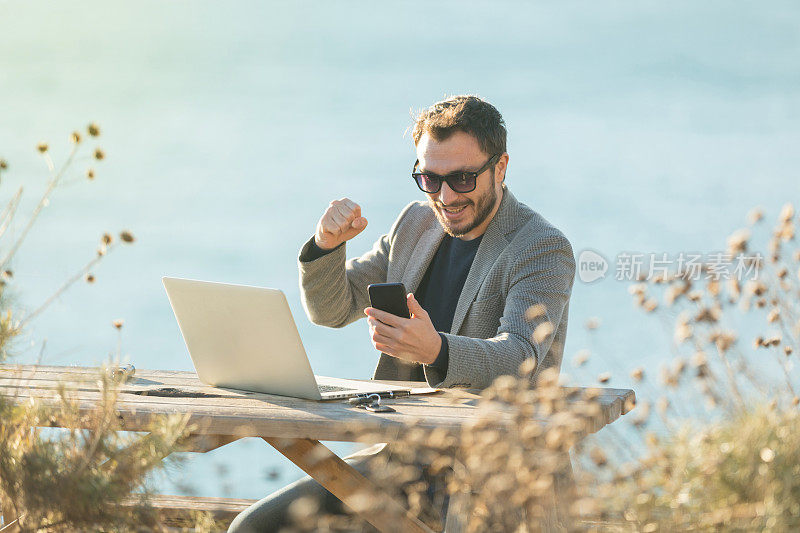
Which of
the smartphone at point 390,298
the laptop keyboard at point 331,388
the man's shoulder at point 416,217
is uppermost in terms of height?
the man's shoulder at point 416,217

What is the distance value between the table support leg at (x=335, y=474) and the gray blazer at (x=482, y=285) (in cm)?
44

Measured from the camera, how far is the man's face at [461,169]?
123 inches

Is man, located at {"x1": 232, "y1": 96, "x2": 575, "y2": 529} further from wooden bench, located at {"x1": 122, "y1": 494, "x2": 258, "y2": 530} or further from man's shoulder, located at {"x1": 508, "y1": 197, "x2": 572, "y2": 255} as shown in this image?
wooden bench, located at {"x1": 122, "y1": 494, "x2": 258, "y2": 530}

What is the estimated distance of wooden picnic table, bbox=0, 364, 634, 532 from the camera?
2.17 m

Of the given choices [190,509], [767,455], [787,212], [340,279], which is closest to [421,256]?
[340,279]

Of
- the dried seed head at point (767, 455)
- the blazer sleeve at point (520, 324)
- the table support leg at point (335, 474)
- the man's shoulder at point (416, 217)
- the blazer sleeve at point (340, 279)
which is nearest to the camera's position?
the dried seed head at point (767, 455)

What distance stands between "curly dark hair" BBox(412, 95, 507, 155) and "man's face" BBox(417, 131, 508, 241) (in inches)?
0.9

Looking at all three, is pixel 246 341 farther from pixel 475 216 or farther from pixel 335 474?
pixel 475 216

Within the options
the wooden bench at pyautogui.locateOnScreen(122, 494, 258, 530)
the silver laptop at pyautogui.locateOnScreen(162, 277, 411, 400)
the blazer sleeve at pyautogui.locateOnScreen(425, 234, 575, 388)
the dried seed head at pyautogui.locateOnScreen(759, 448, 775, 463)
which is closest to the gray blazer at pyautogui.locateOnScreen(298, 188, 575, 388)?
the blazer sleeve at pyautogui.locateOnScreen(425, 234, 575, 388)

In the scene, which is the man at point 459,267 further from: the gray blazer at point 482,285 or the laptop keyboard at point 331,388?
the laptop keyboard at point 331,388

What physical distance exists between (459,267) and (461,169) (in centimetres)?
40

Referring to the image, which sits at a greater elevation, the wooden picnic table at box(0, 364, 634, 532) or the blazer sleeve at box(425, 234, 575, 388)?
the blazer sleeve at box(425, 234, 575, 388)

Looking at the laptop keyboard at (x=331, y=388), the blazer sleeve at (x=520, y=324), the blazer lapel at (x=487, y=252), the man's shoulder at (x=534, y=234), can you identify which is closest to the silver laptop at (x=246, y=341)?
the laptop keyboard at (x=331, y=388)

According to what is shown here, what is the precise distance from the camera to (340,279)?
3.48m
